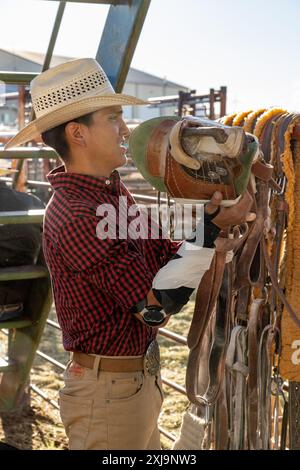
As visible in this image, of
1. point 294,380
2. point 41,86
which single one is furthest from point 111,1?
point 294,380

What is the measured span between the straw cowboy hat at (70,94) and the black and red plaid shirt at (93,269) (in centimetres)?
17

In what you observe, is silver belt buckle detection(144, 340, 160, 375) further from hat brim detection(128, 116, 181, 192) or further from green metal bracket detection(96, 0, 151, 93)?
green metal bracket detection(96, 0, 151, 93)

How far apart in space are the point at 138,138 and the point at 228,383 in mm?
981

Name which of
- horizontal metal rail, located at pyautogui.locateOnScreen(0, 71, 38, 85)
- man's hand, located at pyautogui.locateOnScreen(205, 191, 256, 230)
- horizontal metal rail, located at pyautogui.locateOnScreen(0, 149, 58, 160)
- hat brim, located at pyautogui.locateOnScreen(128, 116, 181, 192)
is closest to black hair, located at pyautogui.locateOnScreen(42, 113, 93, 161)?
hat brim, located at pyautogui.locateOnScreen(128, 116, 181, 192)

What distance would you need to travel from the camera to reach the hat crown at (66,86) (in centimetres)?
189

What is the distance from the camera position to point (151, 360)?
1.94m

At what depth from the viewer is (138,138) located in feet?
5.57

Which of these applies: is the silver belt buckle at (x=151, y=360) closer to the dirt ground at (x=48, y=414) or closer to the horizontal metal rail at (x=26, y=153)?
the horizontal metal rail at (x=26, y=153)

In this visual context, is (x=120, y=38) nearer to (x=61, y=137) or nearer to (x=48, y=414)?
(x=61, y=137)

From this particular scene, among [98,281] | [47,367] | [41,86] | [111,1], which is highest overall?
[111,1]

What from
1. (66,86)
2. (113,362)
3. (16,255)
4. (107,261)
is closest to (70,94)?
(66,86)

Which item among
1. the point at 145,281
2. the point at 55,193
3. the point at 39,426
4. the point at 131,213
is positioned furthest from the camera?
the point at 39,426
